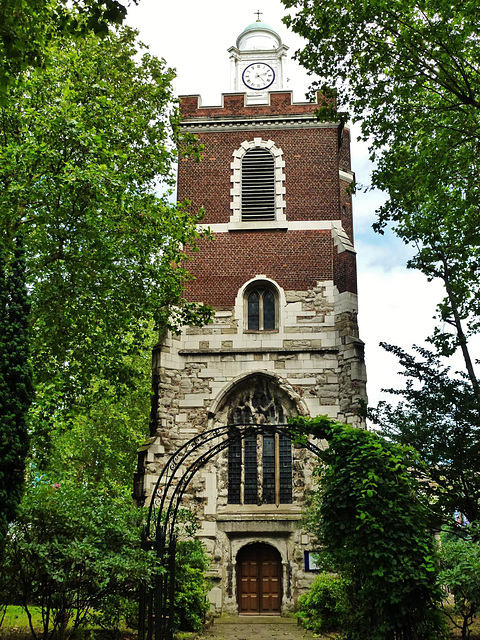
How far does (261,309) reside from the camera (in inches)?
723

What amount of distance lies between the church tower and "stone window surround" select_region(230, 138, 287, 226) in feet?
0.12

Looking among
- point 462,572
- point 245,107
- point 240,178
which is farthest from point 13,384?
point 245,107

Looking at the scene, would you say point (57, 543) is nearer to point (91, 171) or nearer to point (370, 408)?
point (91, 171)

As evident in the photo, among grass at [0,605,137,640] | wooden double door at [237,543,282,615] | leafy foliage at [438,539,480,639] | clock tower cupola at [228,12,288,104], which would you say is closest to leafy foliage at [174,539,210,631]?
grass at [0,605,137,640]

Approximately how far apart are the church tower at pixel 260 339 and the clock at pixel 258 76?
3533mm

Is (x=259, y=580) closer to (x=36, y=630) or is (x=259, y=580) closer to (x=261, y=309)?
(x=36, y=630)

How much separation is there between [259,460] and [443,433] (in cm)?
544

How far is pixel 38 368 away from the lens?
13.7 m

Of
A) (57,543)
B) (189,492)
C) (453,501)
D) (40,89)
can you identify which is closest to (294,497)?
(189,492)

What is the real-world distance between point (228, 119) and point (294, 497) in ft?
38.3

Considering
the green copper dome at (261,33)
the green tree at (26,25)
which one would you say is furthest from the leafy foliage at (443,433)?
the green copper dome at (261,33)

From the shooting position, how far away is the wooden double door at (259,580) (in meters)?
16.1

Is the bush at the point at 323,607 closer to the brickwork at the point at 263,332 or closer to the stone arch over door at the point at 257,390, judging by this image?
the brickwork at the point at 263,332

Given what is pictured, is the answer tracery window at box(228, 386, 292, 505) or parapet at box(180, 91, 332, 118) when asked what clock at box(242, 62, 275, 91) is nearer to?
parapet at box(180, 91, 332, 118)
